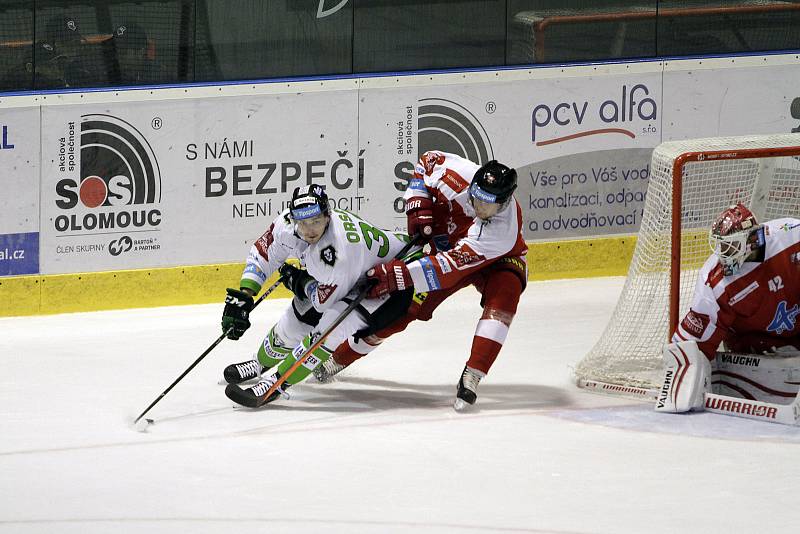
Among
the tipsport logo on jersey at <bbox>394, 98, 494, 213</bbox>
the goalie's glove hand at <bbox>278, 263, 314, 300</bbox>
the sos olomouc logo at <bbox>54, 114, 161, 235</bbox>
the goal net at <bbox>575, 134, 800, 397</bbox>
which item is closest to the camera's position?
the goalie's glove hand at <bbox>278, 263, 314, 300</bbox>

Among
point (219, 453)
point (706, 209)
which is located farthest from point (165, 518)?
point (706, 209)

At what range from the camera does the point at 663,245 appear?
548 cm

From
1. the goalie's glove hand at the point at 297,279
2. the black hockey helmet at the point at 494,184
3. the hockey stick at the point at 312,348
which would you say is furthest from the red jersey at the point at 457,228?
the goalie's glove hand at the point at 297,279

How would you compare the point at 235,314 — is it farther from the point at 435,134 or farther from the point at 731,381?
the point at 435,134

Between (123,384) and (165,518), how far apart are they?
187cm

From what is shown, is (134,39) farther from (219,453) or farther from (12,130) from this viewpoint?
(219,453)

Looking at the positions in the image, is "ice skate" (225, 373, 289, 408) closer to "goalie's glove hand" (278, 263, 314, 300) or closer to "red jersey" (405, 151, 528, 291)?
"goalie's glove hand" (278, 263, 314, 300)

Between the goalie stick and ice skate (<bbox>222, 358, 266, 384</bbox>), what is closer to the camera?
the goalie stick

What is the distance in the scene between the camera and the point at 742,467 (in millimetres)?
4352

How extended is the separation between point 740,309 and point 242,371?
6.54 ft

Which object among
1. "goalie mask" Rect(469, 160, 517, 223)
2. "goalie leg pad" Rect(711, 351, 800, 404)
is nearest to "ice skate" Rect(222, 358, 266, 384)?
"goalie mask" Rect(469, 160, 517, 223)

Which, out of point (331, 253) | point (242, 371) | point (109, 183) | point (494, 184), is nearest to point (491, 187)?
point (494, 184)

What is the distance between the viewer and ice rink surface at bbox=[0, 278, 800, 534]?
3.81 meters

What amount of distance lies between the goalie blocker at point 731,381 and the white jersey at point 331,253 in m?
1.14
